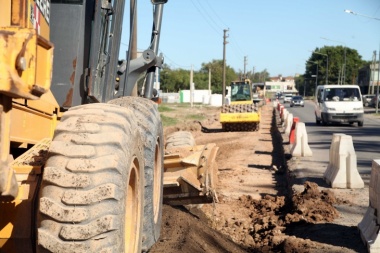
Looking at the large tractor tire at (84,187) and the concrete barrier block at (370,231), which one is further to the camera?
the concrete barrier block at (370,231)

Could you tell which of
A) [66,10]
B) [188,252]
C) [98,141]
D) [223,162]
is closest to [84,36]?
[66,10]

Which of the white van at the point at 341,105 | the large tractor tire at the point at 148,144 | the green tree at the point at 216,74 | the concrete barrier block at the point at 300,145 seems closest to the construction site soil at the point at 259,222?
the large tractor tire at the point at 148,144

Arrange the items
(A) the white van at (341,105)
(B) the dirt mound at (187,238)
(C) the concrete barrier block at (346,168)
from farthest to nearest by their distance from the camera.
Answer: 1. (A) the white van at (341,105)
2. (C) the concrete barrier block at (346,168)
3. (B) the dirt mound at (187,238)

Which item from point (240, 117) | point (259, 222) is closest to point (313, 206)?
point (259, 222)

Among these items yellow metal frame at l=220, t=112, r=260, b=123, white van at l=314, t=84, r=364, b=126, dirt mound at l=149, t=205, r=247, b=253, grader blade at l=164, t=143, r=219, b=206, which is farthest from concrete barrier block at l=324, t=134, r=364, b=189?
white van at l=314, t=84, r=364, b=126

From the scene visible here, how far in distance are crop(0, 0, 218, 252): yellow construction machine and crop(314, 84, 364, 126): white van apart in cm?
2915

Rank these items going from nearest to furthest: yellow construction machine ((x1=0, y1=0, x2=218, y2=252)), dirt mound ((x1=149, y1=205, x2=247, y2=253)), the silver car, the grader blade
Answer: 1. yellow construction machine ((x1=0, y1=0, x2=218, y2=252))
2. dirt mound ((x1=149, y1=205, x2=247, y2=253))
3. the grader blade
4. the silver car

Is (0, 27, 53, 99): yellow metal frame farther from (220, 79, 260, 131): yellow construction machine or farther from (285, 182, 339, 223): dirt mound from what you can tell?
(220, 79, 260, 131): yellow construction machine

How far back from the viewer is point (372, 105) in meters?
81.6

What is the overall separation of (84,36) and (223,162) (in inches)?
530

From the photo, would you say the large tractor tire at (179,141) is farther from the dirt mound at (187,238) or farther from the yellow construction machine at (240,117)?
the yellow construction machine at (240,117)

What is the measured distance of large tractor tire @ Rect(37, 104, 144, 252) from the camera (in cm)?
333

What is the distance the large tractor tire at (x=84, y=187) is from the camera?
3328 mm

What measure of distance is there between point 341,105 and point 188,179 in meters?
27.0
